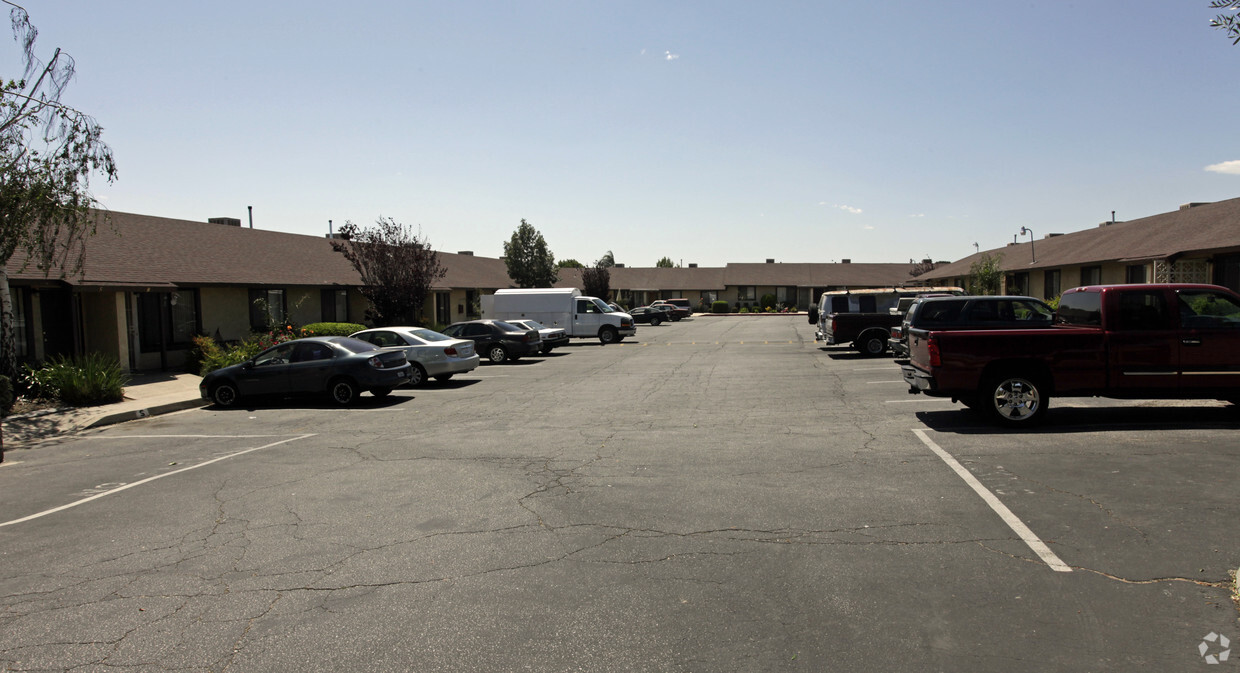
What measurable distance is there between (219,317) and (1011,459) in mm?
24237

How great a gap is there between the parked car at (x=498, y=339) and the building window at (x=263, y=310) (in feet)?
21.0

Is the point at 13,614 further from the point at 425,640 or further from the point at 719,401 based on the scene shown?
the point at 719,401

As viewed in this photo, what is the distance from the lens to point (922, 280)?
6166 centimetres

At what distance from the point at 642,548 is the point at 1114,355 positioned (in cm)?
832

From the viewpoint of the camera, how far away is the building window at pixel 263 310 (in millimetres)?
26109

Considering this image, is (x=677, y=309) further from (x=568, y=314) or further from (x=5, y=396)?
(x=5, y=396)

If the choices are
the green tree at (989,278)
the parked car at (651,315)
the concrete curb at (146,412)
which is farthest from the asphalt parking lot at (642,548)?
the parked car at (651,315)

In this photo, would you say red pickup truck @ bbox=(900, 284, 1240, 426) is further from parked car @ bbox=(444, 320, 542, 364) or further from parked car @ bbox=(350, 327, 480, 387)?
parked car @ bbox=(444, 320, 542, 364)

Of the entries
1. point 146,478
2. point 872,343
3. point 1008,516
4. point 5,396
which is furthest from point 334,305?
point 1008,516

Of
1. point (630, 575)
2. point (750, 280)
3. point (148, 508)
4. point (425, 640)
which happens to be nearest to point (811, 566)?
point (630, 575)

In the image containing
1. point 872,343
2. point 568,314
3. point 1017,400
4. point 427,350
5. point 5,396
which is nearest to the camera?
point 1017,400

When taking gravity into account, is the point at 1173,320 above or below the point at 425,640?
above

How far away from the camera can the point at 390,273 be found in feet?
97.5

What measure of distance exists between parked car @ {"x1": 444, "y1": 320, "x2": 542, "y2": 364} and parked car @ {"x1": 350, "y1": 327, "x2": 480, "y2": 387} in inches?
210
